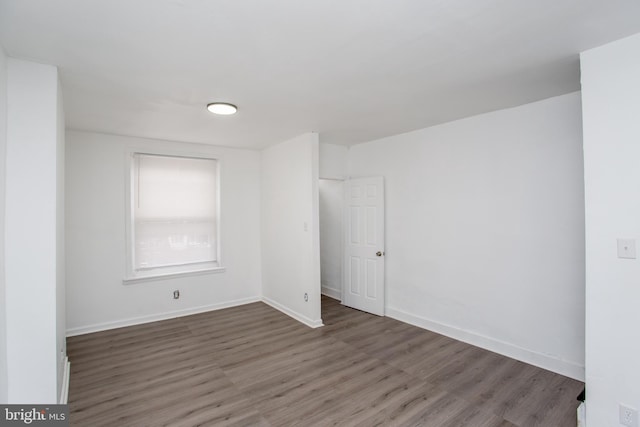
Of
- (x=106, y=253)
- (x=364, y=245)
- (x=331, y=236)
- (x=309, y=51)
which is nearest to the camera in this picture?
(x=309, y=51)

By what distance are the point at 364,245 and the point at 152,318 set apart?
3.29 meters

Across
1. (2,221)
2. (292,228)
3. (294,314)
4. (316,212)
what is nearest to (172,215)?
(292,228)

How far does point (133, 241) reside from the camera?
433 cm

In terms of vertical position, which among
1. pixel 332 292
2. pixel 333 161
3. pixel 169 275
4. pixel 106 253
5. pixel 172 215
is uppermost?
pixel 333 161

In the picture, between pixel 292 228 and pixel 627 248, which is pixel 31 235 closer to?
pixel 292 228

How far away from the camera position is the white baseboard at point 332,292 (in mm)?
5426

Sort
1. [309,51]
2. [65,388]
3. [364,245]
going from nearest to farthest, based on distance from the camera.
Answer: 1. [309,51]
2. [65,388]
3. [364,245]

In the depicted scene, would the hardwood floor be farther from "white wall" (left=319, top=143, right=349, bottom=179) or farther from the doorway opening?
"white wall" (left=319, top=143, right=349, bottom=179)

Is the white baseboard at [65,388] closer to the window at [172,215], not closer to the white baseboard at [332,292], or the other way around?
the window at [172,215]

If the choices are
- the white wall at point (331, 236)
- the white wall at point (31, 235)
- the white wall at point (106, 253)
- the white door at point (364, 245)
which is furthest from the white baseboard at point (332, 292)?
the white wall at point (31, 235)

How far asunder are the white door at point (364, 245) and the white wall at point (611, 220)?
264 centimetres

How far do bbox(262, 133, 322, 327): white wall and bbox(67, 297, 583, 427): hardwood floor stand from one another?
602mm

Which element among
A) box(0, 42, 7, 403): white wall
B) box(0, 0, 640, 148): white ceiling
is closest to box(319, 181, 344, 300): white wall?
box(0, 0, 640, 148): white ceiling

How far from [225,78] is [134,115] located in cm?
156
